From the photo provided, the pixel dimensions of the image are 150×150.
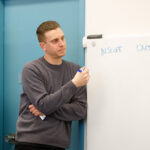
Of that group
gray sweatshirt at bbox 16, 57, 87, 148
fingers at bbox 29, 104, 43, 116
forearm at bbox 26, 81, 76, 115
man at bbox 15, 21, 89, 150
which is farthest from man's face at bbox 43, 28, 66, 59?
fingers at bbox 29, 104, 43, 116

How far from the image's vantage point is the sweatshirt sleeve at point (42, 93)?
1.01 m

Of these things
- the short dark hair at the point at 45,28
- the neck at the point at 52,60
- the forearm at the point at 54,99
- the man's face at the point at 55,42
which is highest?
the short dark hair at the point at 45,28

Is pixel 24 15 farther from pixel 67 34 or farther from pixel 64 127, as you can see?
pixel 64 127

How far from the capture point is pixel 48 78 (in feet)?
3.68

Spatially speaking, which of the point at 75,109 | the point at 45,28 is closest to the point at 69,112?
the point at 75,109

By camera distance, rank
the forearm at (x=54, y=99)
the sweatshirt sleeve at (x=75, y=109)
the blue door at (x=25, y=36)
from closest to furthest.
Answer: the forearm at (x=54, y=99) → the sweatshirt sleeve at (x=75, y=109) → the blue door at (x=25, y=36)

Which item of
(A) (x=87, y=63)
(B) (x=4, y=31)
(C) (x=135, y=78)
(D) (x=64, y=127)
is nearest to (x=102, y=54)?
(A) (x=87, y=63)

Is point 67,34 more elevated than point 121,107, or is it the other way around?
point 67,34

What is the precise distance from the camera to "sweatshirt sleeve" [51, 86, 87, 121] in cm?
111

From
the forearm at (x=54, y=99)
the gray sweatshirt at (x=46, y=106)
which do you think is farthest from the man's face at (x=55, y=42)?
the forearm at (x=54, y=99)

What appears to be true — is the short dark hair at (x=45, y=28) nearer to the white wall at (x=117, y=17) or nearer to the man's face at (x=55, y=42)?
the man's face at (x=55, y=42)

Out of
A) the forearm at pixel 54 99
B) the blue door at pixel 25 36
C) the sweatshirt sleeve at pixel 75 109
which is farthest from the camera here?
the blue door at pixel 25 36

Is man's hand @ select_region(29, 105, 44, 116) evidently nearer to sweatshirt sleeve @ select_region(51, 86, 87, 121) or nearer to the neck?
sweatshirt sleeve @ select_region(51, 86, 87, 121)

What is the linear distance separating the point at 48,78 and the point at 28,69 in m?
0.13
